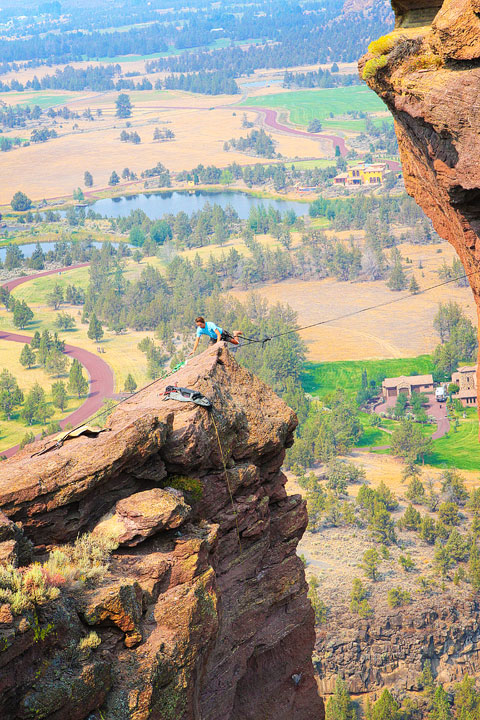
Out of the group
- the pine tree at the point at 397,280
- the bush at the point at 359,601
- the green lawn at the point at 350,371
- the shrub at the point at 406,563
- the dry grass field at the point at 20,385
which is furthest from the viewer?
the pine tree at the point at 397,280

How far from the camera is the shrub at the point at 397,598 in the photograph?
51.3m

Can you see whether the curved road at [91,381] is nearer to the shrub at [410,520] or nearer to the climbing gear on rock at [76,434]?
the shrub at [410,520]

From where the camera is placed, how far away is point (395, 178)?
190 metres

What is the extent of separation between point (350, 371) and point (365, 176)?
348 feet

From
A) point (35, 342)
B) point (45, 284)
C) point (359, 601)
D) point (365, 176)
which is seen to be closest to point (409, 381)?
point (359, 601)

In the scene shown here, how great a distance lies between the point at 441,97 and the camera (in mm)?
16422

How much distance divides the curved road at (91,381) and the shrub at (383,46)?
63.5 meters

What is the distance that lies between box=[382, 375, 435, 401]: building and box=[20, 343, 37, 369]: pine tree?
40643mm

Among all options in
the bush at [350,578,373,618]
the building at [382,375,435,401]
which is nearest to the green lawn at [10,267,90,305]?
the building at [382,375,435,401]

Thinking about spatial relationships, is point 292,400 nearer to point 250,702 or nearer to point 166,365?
point 166,365

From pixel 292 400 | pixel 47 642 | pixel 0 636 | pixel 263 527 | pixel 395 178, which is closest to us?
pixel 0 636

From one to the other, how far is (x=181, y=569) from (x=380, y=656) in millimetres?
35959

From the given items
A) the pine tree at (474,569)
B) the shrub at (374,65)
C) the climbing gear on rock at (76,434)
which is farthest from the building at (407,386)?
the climbing gear on rock at (76,434)

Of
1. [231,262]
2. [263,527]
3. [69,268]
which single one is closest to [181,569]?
[263,527]
